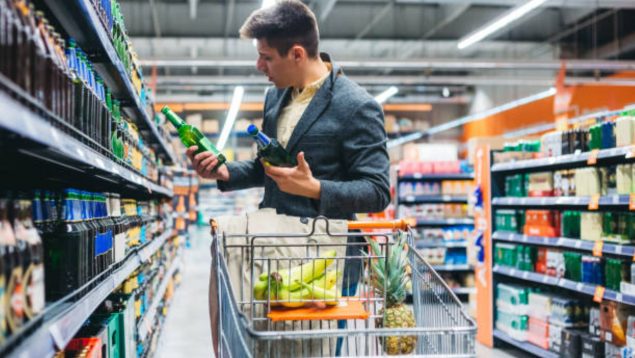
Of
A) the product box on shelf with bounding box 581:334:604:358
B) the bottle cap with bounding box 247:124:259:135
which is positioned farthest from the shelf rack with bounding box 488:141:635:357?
the bottle cap with bounding box 247:124:259:135

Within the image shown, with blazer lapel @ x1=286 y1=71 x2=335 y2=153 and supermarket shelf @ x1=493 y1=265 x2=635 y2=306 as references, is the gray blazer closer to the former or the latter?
blazer lapel @ x1=286 y1=71 x2=335 y2=153

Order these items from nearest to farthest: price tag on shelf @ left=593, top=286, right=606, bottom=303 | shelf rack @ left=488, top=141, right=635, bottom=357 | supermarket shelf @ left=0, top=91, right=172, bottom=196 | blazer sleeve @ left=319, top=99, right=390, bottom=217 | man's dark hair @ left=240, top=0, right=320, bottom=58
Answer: supermarket shelf @ left=0, top=91, right=172, bottom=196 → blazer sleeve @ left=319, top=99, right=390, bottom=217 → man's dark hair @ left=240, top=0, right=320, bottom=58 → shelf rack @ left=488, top=141, right=635, bottom=357 → price tag on shelf @ left=593, top=286, right=606, bottom=303

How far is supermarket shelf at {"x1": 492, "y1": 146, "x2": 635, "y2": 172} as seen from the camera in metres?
4.14

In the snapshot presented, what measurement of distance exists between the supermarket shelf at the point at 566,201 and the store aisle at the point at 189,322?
294 centimetres

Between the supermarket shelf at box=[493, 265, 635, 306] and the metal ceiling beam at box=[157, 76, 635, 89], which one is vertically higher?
the metal ceiling beam at box=[157, 76, 635, 89]

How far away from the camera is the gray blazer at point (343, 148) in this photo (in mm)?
1989

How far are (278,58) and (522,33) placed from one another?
1373 centimetres

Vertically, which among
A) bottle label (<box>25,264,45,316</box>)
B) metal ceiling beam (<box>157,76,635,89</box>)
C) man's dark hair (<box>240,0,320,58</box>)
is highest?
metal ceiling beam (<box>157,76,635,89</box>)

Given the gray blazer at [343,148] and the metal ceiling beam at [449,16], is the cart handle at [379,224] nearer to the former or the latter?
the gray blazer at [343,148]

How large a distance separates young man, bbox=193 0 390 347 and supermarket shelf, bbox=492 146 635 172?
258 centimetres

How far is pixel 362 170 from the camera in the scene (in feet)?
6.59

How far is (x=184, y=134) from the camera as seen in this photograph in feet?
7.99

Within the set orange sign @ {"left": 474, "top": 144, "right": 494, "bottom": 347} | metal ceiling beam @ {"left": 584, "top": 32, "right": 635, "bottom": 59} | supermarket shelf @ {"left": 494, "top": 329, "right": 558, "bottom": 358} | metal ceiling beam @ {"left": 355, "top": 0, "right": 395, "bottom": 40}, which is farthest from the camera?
metal ceiling beam @ {"left": 584, "top": 32, "right": 635, "bottom": 59}

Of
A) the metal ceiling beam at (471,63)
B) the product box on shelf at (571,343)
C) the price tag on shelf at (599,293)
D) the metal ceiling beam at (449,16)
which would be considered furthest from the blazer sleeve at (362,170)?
the metal ceiling beam at (449,16)
